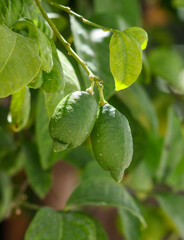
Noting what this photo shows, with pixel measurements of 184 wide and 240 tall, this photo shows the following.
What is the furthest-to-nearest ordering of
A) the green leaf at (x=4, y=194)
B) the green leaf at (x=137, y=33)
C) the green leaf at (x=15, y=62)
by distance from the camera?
the green leaf at (x=4, y=194), the green leaf at (x=137, y=33), the green leaf at (x=15, y=62)

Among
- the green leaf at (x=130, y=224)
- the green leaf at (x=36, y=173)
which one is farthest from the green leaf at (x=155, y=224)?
the green leaf at (x=36, y=173)

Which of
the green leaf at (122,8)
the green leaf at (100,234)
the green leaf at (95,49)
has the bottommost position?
the green leaf at (100,234)

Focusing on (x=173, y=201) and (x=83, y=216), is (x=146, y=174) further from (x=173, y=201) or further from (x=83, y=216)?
(x=83, y=216)

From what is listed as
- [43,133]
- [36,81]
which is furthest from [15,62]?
[43,133]

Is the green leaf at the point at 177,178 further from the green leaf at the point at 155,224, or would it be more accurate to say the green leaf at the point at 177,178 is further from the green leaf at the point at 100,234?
the green leaf at the point at 100,234

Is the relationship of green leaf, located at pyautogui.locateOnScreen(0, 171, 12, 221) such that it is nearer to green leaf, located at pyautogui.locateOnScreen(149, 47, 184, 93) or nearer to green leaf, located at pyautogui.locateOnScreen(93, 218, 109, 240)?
green leaf, located at pyautogui.locateOnScreen(93, 218, 109, 240)

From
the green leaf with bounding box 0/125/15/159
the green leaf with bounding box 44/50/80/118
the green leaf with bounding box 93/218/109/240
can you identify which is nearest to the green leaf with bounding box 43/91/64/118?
the green leaf with bounding box 44/50/80/118
